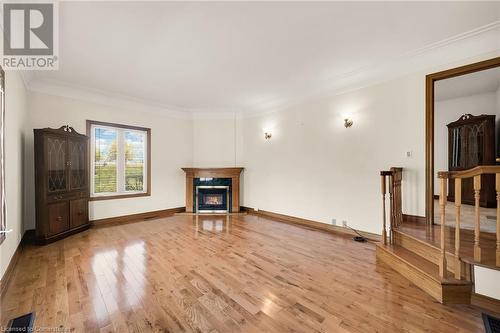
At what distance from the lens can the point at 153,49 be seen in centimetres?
295

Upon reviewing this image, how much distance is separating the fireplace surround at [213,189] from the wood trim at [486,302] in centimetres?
467

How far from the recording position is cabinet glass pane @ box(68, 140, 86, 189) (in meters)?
3.90

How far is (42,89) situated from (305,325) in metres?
5.70

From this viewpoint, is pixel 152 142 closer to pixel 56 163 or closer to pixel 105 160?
pixel 105 160

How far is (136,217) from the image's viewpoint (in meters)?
5.16

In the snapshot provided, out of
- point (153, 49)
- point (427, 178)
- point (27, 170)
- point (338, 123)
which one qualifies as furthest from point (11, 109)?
point (427, 178)

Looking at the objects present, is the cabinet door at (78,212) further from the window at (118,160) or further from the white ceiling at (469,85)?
the white ceiling at (469,85)

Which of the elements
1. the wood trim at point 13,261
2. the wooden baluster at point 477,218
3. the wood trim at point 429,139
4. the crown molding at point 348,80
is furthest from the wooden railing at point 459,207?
the wood trim at point 13,261

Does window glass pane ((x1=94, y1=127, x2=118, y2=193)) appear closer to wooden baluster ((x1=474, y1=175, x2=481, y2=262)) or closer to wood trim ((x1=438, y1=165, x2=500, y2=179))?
wood trim ((x1=438, y1=165, x2=500, y2=179))

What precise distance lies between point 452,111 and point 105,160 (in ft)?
29.6

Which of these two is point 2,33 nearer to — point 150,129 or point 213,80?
point 213,80

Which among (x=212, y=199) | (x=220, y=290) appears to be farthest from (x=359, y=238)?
(x=212, y=199)

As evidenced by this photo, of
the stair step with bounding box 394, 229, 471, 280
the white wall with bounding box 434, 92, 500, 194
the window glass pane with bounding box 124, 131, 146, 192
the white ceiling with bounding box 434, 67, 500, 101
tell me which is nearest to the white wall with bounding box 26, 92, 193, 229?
the window glass pane with bounding box 124, 131, 146, 192

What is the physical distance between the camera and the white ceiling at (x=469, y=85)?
4113 mm
